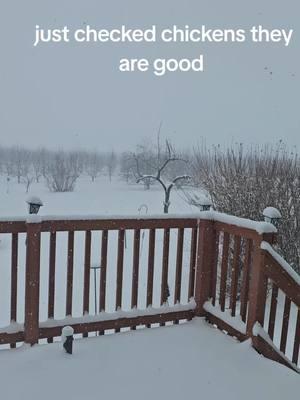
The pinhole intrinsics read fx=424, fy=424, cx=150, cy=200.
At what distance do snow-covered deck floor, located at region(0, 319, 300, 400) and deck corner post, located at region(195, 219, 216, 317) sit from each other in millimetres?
442

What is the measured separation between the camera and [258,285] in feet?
10.1

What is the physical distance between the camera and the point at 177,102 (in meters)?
37.6

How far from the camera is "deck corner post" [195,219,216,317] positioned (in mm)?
3658

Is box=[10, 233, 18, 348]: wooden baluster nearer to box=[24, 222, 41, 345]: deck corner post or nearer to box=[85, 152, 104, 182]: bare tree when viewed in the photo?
box=[24, 222, 41, 345]: deck corner post

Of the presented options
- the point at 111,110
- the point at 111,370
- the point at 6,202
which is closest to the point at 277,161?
the point at 111,370

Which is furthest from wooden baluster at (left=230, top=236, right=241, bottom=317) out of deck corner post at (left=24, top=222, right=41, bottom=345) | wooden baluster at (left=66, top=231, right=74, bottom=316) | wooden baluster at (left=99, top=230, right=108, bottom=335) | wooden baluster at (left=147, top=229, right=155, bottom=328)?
deck corner post at (left=24, top=222, right=41, bottom=345)

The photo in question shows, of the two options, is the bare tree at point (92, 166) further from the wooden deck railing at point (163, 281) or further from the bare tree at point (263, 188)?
the wooden deck railing at point (163, 281)

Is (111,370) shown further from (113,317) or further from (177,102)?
(177,102)

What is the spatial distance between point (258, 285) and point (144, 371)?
1012 mm

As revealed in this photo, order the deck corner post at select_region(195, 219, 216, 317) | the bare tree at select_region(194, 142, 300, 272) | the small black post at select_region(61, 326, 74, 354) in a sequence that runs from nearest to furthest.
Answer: the small black post at select_region(61, 326, 74, 354)
the deck corner post at select_region(195, 219, 216, 317)
the bare tree at select_region(194, 142, 300, 272)

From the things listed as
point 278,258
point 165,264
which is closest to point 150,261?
point 165,264

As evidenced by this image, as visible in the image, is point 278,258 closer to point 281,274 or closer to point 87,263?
point 281,274

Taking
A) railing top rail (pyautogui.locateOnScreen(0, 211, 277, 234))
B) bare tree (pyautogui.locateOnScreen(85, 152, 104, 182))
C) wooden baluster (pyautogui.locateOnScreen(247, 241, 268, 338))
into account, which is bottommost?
bare tree (pyautogui.locateOnScreen(85, 152, 104, 182))

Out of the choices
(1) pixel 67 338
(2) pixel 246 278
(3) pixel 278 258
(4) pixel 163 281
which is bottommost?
(1) pixel 67 338
